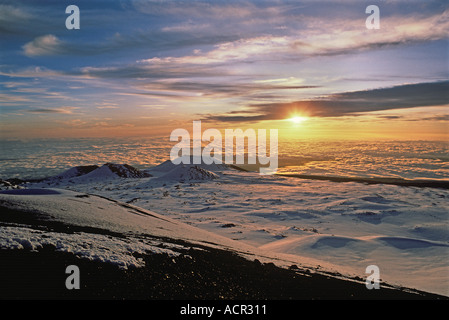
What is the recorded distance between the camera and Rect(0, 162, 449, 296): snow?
11.2 metres

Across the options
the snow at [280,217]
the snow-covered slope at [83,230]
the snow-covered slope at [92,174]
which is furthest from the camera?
the snow-covered slope at [92,174]

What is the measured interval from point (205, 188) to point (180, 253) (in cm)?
3220

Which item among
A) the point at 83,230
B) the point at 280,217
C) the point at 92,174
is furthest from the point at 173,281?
the point at 92,174

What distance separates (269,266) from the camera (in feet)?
28.5

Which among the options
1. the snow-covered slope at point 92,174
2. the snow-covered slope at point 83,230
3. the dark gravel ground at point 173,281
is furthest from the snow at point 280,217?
the dark gravel ground at point 173,281

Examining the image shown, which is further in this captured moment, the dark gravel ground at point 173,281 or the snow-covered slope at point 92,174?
the snow-covered slope at point 92,174

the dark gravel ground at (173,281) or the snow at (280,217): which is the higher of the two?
the dark gravel ground at (173,281)

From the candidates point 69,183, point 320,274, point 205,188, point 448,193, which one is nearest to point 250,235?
point 320,274

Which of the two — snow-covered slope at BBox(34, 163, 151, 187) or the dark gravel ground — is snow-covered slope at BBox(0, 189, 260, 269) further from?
snow-covered slope at BBox(34, 163, 151, 187)

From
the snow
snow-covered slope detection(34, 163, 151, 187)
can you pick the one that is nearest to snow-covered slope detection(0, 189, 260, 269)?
the snow

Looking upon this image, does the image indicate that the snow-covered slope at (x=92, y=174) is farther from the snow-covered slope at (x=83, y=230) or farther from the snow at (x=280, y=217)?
the snow-covered slope at (x=83, y=230)

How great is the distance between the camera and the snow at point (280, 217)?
1119cm
